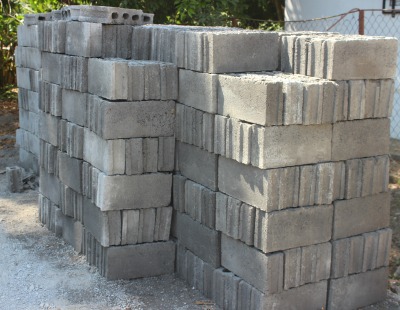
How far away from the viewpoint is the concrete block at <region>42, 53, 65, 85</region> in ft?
21.5

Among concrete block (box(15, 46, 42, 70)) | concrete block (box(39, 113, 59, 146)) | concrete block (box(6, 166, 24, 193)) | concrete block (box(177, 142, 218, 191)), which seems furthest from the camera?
concrete block (box(15, 46, 42, 70))

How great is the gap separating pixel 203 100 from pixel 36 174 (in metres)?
4.88

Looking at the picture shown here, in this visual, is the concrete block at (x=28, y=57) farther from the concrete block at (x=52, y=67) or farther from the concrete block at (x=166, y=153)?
the concrete block at (x=166, y=153)

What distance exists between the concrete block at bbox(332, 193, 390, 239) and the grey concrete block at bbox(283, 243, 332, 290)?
7.1 inches

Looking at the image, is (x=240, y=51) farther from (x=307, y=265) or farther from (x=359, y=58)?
(x=307, y=265)

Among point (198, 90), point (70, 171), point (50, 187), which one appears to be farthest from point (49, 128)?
point (198, 90)

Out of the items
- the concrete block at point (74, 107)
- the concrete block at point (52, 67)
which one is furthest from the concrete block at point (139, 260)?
the concrete block at point (52, 67)

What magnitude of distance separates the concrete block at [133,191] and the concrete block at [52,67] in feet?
4.85

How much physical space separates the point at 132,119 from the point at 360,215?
80.0 inches

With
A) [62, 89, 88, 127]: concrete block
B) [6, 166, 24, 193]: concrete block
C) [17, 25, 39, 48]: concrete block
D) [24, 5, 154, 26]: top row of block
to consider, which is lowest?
[6, 166, 24, 193]: concrete block

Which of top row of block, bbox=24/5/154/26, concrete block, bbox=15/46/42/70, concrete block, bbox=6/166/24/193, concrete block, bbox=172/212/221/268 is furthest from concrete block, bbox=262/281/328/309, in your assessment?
concrete block, bbox=15/46/42/70

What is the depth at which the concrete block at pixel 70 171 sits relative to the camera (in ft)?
20.6

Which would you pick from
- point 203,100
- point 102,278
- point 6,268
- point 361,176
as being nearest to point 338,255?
point 361,176

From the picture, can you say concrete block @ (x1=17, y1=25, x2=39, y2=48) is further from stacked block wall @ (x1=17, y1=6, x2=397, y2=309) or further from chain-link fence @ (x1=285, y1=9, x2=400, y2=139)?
chain-link fence @ (x1=285, y1=9, x2=400, y2=139)
